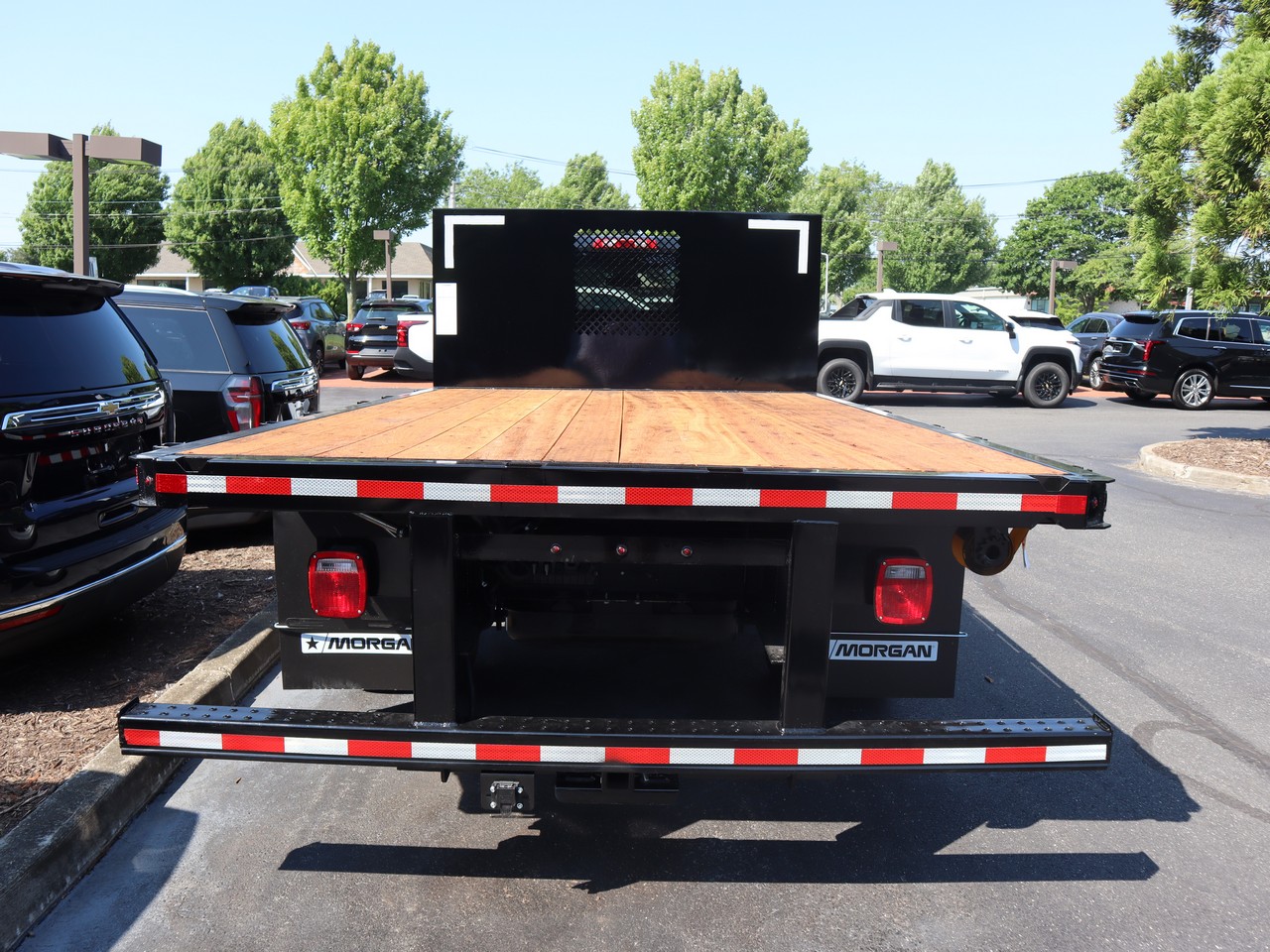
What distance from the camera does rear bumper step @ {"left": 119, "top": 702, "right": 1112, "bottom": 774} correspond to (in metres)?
2.57

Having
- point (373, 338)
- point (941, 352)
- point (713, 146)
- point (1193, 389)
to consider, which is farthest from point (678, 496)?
point (713, 146)

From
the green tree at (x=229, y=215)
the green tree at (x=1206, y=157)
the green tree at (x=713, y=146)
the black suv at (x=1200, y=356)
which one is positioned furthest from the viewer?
the green tree at (x=229, y=215)

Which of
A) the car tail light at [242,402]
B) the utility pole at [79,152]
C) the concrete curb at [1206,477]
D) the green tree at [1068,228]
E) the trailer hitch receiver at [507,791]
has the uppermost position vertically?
the green tree at [1068,228]

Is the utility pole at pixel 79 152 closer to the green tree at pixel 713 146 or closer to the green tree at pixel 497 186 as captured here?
the green tree at pixel 713 146

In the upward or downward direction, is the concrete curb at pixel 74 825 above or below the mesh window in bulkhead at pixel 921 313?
below

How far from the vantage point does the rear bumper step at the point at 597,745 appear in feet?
8.44

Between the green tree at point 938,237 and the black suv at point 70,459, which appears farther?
the green tree at point 938,237

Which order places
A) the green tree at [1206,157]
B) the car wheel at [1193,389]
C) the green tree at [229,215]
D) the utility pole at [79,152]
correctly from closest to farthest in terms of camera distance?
the green tree at [1206,157]
the utility pole at [79,152]
the car wheel at [1193,389]
the green tree at [229,215]

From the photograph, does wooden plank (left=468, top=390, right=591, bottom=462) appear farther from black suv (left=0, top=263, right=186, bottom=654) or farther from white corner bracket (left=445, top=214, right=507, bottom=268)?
black suv (left=0, top=263, right=186, bottom=654)

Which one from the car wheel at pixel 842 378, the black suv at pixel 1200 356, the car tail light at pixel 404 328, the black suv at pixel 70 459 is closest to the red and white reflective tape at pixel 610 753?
the black suv at pixel 70 459

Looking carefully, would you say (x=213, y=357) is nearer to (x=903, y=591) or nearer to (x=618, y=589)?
(x=618, y=589)

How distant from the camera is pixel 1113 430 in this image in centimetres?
1563

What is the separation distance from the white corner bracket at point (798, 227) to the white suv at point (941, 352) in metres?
12.7

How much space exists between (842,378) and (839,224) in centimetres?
5417
